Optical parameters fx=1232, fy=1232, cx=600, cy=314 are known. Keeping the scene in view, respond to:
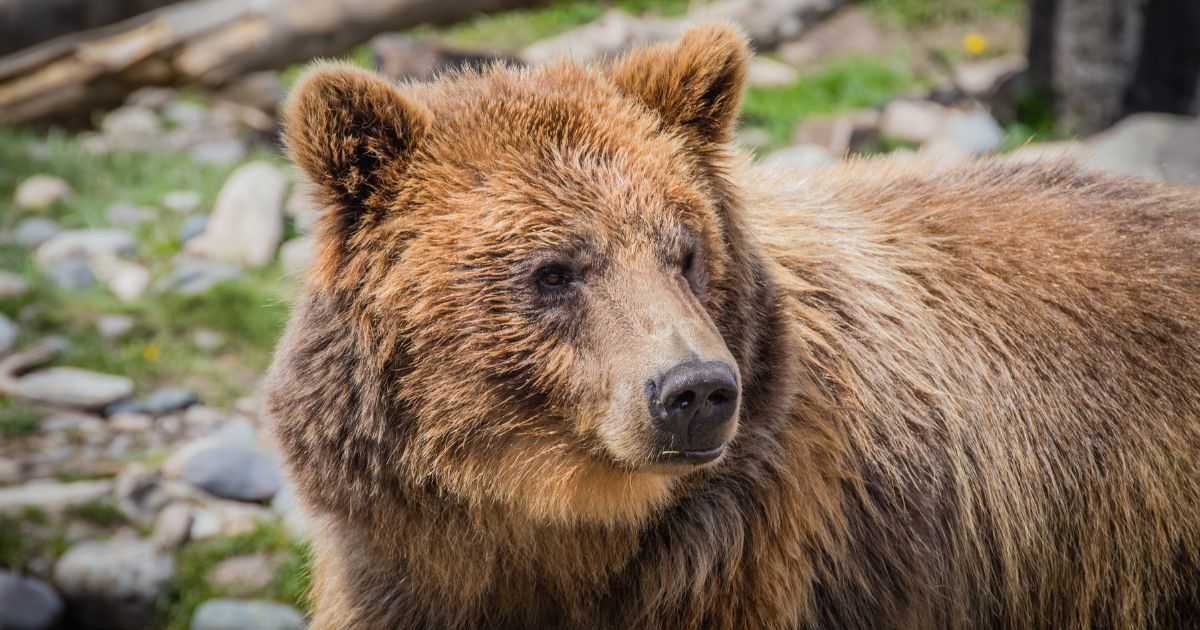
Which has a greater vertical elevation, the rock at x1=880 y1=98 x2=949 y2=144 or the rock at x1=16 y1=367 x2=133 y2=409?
the rock at x1=16 y1=367 x2=133 y2=409

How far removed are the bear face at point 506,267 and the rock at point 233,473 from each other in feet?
9.09

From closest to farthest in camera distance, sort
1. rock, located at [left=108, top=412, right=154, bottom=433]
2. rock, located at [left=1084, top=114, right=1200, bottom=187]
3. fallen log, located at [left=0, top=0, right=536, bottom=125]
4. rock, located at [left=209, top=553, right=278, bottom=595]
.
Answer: rock, located at [left=209, top=553, right=278, bottom=595] → rock, located at [left=108, top=412, right=154, bottom=433] → rock, located at [left=1084, top=114, right=1200, bottom=187] → fallen log, located at [left=0, top=0, right=536, bottom=125]

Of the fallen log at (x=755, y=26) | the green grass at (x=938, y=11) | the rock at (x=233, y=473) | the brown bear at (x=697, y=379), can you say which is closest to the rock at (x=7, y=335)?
the rock at (x=233, y=473)

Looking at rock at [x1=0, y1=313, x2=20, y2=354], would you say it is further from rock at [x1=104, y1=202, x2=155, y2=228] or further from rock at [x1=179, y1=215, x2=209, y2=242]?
rock at [x1=104, y1=202, x2=155, y2=228]

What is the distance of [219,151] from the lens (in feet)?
35.5

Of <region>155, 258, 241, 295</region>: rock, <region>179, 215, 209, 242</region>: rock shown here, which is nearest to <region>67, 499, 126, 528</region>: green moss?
<region>155, 258, 241, 295</region>: rock

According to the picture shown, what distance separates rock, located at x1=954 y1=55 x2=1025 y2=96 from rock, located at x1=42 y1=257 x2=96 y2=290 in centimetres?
782

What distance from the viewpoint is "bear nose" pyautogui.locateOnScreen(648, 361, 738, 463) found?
2996 mm

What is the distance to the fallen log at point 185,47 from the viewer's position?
11188 mm

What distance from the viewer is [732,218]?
3.65 metres

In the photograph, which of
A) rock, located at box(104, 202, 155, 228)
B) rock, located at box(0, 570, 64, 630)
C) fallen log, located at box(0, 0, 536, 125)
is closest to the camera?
rock, located at box(0, 570, 64, 630)

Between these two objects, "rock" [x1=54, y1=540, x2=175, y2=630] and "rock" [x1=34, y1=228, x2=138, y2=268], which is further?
"rock" [x1=34, y1=228, x2=138, y2=268]

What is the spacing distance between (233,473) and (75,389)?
144cm

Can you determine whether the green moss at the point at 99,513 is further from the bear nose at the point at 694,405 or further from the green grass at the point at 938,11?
the green grass at the point at 938,11
